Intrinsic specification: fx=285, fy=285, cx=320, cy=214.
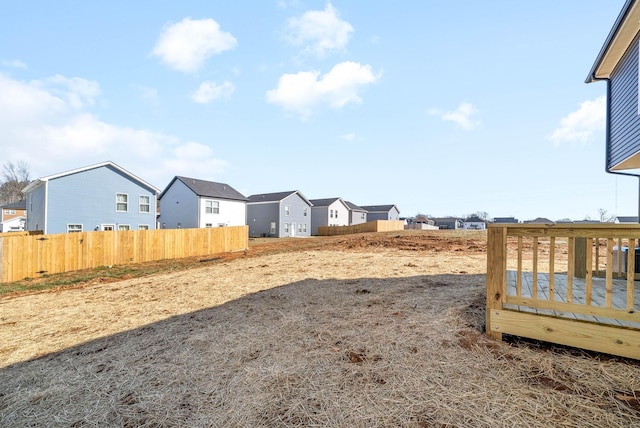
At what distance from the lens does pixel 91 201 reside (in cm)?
1955

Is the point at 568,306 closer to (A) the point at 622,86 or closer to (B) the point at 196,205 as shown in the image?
(A) the point at 622,86

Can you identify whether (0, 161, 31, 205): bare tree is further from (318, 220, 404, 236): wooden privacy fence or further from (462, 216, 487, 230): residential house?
(462, 216, 487, 230): residential house

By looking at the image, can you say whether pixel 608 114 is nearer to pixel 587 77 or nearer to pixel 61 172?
pixel 587 77

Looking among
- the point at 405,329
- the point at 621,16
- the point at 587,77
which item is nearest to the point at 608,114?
the point at 587,77

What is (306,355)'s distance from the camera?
3.33 m

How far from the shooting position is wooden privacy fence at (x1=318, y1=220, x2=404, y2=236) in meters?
34.2

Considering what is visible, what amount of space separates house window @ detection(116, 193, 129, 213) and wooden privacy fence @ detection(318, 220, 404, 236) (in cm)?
2343

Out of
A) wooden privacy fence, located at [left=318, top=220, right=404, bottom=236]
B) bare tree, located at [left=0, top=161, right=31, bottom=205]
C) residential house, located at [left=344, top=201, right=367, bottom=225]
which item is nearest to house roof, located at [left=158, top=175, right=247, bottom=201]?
wooden privacy fence, located at [left=318, top=220, right=404, bottom=236]

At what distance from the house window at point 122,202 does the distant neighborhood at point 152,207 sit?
2.4 inches

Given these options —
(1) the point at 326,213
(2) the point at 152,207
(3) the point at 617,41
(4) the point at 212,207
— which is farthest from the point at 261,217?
(3) the point at 617,41

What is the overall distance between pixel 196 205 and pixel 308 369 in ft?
88.7

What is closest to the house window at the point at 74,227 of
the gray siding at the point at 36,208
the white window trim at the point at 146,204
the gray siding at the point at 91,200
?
the gray siding at the point at 91,200

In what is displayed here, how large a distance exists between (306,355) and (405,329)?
4.45 feet

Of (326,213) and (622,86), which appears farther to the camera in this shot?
(326,213)
